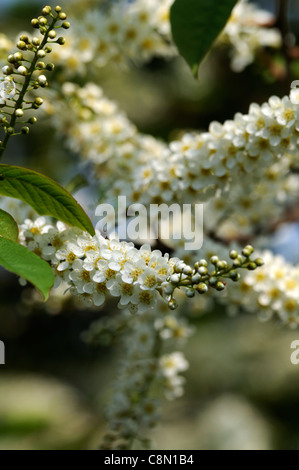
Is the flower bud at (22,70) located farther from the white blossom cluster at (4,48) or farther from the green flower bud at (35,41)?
the white blossom cluster at (4,48)

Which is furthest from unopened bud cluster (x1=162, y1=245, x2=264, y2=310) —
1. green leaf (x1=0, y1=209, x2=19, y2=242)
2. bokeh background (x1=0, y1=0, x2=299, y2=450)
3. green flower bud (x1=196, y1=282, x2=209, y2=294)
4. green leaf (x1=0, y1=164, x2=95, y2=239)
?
bokeh background (x1=0, y1=0, x2=299, y2=450)

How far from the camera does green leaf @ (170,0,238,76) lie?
1537mm

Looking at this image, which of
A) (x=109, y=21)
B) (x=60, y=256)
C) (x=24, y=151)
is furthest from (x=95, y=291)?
(x=24, y=151)

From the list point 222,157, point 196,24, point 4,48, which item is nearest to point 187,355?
point 4,48

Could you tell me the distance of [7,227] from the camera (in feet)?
3.84

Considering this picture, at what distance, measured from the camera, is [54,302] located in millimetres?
2283

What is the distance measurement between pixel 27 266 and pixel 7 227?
0.23 m

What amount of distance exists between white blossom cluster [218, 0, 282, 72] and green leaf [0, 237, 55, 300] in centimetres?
162

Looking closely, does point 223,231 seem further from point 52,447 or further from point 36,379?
point 36,379

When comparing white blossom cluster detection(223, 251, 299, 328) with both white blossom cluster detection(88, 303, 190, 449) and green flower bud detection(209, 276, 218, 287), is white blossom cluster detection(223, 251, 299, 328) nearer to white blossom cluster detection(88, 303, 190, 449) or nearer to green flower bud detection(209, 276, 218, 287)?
white blossom cluster detection(88, 303, 190, 449)

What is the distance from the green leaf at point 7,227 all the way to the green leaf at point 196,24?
684 mm

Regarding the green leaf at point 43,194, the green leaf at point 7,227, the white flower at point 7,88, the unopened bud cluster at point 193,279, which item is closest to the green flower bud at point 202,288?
the unopened bud cluster at point 193,279

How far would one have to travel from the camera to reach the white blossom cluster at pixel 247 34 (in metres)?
2.27

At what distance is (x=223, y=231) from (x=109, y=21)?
3.45 feet
